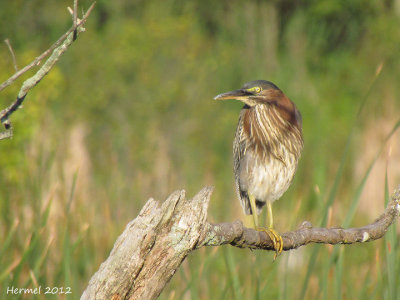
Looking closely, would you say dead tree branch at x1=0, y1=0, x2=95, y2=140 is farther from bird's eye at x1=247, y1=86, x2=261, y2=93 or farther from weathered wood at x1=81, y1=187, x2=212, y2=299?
bird's eye at x1=247, y1=86, x2=261, y2=93

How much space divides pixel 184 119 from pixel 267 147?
6.24m

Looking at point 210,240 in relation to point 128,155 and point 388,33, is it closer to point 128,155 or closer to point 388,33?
point 128,155

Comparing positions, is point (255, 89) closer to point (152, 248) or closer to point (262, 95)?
point (262, 95)

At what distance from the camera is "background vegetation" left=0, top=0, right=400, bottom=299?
526cm

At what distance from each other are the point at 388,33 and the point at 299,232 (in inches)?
409

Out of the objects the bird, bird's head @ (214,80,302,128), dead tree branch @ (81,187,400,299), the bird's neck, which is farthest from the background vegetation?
dead tree branch @ (81,187,400,299)

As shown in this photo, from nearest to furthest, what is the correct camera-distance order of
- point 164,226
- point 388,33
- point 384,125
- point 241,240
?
point 164,226 → point 241,240 → point 384,125 → point 388,33

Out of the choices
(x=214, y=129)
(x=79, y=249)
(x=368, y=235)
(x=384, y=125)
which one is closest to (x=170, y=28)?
(x=214, y=129)

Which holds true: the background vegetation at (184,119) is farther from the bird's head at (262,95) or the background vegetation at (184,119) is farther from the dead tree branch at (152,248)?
the dead tree branch at (152,248)

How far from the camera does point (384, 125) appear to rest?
866cm

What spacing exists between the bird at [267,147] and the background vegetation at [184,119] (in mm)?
910

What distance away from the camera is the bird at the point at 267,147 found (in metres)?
3.60

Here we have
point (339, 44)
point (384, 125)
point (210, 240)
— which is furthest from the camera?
point (339, 44)

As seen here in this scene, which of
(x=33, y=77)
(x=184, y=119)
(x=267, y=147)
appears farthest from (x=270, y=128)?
(x=184, y=119)
